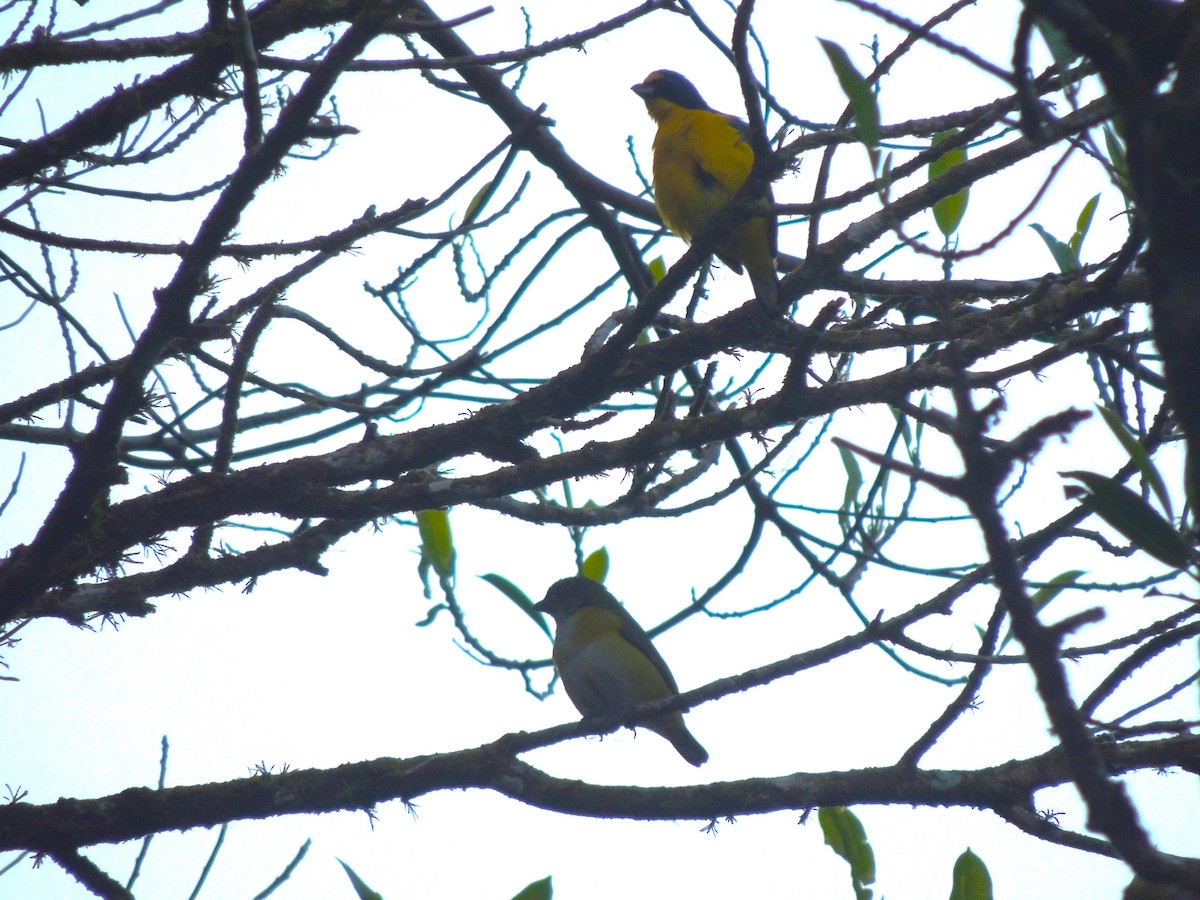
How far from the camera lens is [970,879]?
2824 mm

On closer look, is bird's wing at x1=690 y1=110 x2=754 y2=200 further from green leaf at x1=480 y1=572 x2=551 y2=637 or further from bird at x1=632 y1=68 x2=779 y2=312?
green leaf at x1=480 y1=572 x2=551 y2=637

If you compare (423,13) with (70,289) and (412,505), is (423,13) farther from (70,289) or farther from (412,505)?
(412,505)

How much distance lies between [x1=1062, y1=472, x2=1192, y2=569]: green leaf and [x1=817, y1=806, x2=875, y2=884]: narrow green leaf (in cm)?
188

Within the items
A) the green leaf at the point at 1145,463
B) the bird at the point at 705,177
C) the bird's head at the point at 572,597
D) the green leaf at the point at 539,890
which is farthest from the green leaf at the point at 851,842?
the bird's head at the point at 572,597

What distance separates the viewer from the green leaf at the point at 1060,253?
406cm

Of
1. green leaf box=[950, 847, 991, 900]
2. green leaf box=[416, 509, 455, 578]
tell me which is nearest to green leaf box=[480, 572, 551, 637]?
green leaf box=[416, 509, 455, 578]

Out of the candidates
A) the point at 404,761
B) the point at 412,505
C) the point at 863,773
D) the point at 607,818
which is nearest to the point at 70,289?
the point at 412,505

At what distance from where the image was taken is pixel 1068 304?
2740 millimetres

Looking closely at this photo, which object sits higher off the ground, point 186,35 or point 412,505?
point 186,35

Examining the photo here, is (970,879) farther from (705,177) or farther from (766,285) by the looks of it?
(705,177)

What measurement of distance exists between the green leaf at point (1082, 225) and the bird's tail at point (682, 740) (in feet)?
9.39

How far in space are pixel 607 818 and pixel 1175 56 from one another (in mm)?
2460

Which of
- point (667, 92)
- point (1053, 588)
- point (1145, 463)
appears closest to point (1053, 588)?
point (1053, 588)

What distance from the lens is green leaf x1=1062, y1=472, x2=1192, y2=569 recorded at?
1.46 meters
